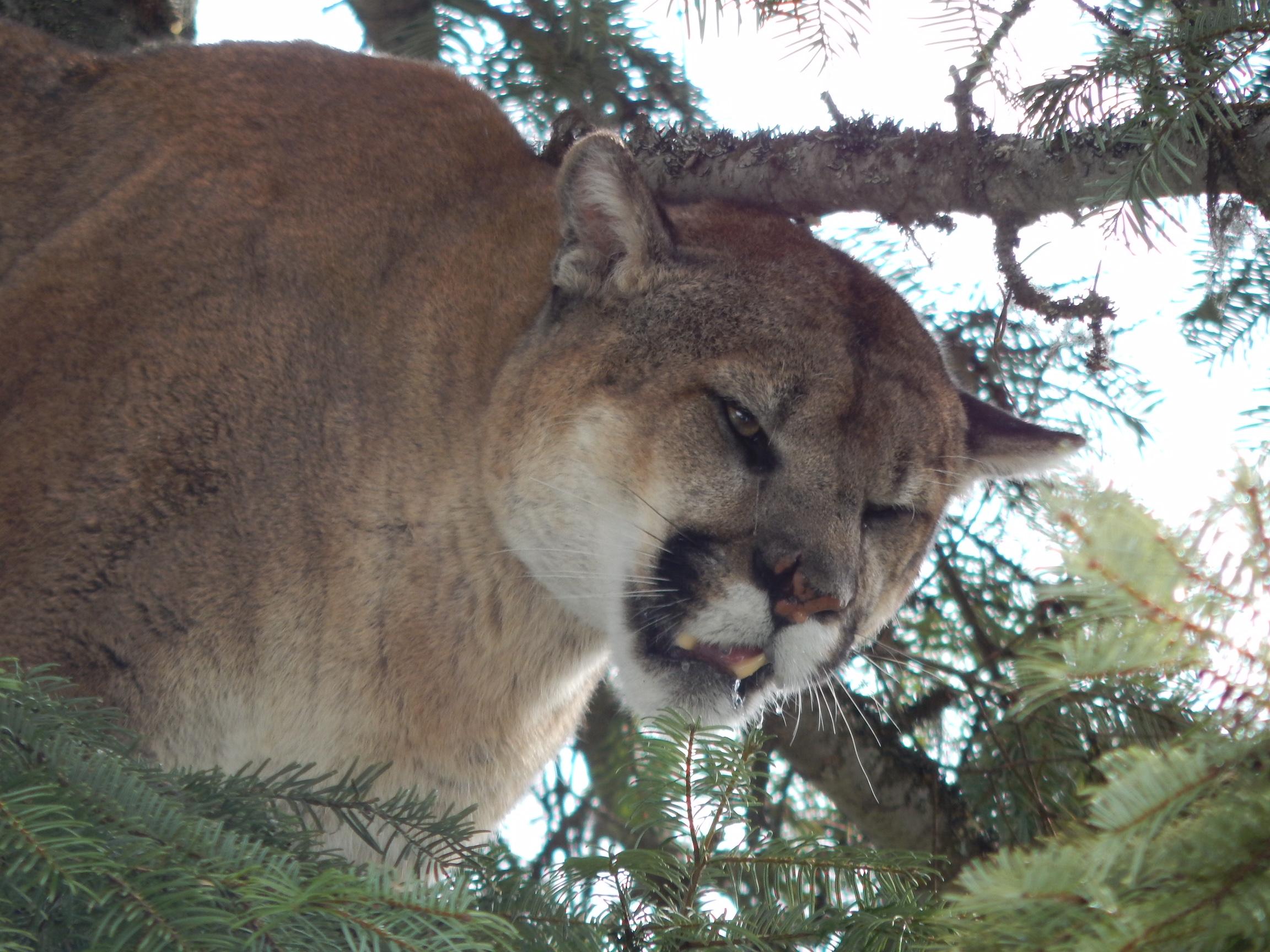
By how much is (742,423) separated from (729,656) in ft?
1.84

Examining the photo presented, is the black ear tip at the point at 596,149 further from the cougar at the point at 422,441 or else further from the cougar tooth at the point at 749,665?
the cougar tooth at the point at 749,665

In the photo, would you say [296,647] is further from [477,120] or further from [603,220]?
[477,120]

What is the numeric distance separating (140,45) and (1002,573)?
3.45m

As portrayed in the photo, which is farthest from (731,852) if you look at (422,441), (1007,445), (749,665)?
(1007,445)

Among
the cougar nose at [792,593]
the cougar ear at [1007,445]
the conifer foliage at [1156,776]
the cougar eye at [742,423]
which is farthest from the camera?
the cougar ear at [1007,445]

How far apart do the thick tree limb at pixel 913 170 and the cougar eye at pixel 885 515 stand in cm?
82

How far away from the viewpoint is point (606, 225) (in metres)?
3.10

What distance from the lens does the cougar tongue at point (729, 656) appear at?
8.87 feet

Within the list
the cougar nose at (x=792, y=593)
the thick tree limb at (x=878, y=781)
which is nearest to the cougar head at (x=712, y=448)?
the cougar nose at (x=792, y=593)

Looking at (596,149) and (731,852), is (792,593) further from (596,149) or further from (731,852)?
(596,149)

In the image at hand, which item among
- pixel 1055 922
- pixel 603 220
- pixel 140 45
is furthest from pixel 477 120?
pixel 1055 922

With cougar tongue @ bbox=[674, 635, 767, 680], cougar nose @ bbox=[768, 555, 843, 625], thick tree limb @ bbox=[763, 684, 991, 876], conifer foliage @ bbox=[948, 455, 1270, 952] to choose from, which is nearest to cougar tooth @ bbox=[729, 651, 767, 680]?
cougar tongue @ bbox=[674, 635, 767, 680]

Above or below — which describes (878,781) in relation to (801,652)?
below

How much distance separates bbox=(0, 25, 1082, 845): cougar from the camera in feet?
8.76
